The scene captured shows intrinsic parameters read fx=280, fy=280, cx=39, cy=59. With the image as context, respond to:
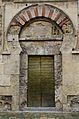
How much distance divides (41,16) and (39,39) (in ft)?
2.45

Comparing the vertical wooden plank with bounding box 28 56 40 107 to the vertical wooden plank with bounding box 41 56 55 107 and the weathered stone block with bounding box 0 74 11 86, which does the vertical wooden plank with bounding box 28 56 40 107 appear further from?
the weathered stone block with bounding box 0 74 11 86

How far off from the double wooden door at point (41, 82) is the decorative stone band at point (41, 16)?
1085mm

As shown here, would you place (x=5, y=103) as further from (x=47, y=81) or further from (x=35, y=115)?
(x=47, y=81)

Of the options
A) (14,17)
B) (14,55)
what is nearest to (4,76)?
(14,55)

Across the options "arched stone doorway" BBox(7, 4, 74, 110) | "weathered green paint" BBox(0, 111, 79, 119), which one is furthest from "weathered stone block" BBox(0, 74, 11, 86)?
"weathered green paint" BBox(0, 111, 79, 119)

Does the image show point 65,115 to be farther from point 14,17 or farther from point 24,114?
point 14,17

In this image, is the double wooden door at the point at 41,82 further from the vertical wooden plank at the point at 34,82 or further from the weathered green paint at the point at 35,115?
the weathered green paint at the point at 35,115

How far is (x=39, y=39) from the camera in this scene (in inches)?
360

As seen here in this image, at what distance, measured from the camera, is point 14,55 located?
29.5 feet

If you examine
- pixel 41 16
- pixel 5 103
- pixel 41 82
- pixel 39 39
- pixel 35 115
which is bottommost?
pixel 35 115

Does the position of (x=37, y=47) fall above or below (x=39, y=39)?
below

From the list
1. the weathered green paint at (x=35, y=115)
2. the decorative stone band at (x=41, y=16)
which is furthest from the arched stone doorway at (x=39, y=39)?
the weathered green paint at (x=35, y=115)

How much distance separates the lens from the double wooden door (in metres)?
9.15

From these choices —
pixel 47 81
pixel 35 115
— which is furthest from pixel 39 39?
pixel 35 115
